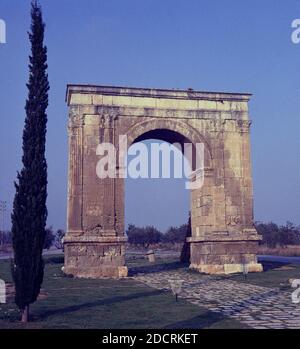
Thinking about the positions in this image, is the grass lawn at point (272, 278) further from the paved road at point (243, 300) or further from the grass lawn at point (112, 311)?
the grass lawn at point (112, 311)

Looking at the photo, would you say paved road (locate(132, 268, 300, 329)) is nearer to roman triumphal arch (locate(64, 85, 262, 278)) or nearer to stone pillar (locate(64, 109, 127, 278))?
stone pillar (locate(64, 109, 127, 278))

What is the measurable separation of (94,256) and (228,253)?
216 inches

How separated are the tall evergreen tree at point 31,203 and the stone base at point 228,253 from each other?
10.4m

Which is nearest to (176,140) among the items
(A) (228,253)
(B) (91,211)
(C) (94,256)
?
(B) (91,211)

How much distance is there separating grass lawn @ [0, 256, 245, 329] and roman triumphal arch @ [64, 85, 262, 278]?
377cm

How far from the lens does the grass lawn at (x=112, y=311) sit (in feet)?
26.1

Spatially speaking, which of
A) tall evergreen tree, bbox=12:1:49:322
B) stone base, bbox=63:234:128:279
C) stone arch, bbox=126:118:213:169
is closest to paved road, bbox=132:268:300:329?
stone base, bbox=63:234:128:279

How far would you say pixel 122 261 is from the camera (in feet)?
57.5

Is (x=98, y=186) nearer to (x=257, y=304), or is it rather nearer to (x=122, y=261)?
(x=122, y=261)

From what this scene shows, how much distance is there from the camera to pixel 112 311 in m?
9.44

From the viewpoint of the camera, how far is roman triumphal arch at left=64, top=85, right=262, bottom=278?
17.5 m
